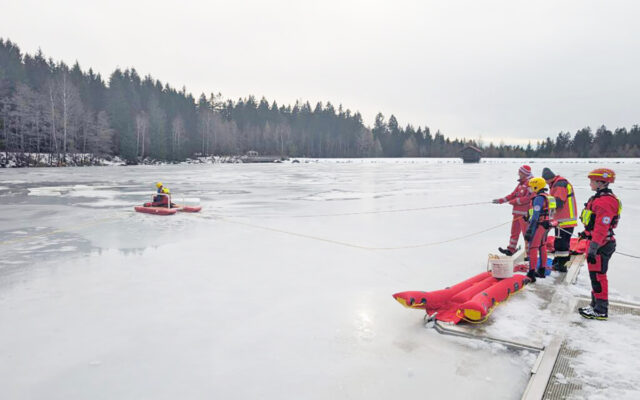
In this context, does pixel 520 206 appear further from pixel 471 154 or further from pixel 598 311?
pixel 471 154

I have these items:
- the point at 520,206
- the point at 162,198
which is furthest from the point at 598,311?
the point at 162,198

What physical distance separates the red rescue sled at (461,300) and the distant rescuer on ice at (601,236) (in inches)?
30.1

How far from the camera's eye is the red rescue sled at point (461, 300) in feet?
11.6

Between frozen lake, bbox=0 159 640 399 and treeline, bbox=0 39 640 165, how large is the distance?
126ft

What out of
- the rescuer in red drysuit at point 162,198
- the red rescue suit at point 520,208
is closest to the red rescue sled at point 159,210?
the rescuer in red drysuit at point 162,198

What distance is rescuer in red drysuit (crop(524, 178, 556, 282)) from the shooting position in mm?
4785

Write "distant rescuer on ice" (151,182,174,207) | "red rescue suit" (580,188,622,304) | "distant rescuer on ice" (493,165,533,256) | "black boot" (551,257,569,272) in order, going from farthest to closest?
"distant rescuer on ice" (151,182,174,207) < "distant rescuer on ice" (493,165,533,256) < "black boot" (551,257,569,272) < "red rescue suit" (580,188,622,304)

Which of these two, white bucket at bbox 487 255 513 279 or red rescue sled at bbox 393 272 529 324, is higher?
white bucket at bbox 487 255 513 279

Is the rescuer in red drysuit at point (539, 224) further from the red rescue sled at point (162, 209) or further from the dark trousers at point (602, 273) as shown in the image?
the red rescue sled at point (162, 209)

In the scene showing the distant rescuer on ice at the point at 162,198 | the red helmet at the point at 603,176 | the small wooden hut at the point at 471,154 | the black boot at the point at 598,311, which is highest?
the small wooden hut at the point at 471,154

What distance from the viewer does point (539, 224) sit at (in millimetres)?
4789

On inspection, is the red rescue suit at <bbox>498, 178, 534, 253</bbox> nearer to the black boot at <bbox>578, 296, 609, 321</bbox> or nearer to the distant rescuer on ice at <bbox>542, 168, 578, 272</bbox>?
the distant rescuer on ice at <bbox>542, 168, 578, 272</bbox>

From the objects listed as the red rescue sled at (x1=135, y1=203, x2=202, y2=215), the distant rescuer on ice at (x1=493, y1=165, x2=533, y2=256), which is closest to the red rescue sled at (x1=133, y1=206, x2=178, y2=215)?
the red rescue sled at (x1=135, y1=203, x2=202, y2=215)

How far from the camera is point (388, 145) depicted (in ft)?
358
